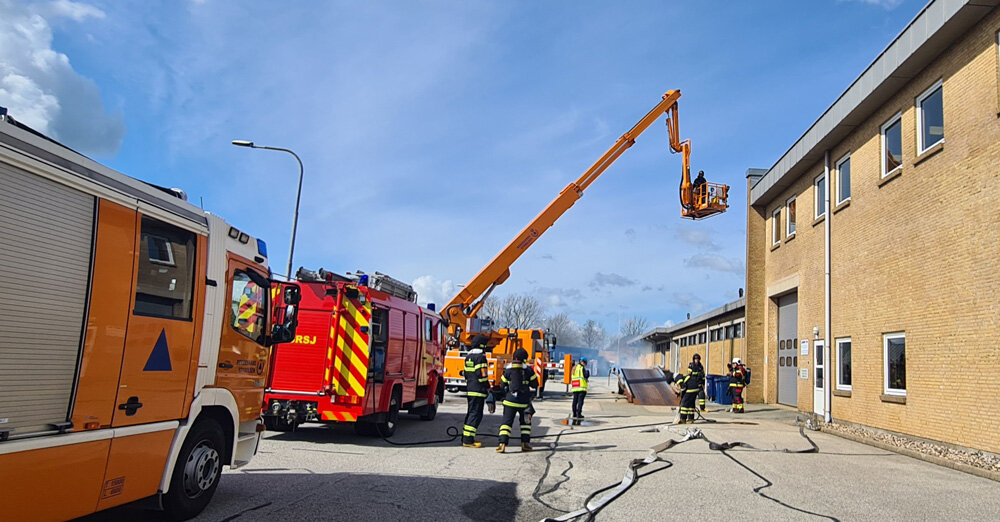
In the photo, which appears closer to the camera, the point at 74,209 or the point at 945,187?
the point at 74,209

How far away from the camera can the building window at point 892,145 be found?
1340cm

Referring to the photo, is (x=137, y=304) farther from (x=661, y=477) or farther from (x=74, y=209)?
(x=661, y=477)

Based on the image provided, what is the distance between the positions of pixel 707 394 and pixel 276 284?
62.3 feet

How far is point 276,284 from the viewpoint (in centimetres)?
888

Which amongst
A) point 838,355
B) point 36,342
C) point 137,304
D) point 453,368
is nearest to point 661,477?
point 137,304

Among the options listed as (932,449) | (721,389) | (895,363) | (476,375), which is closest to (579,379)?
(476,375)

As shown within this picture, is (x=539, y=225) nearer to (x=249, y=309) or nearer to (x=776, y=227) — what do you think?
(x=776, y=227)

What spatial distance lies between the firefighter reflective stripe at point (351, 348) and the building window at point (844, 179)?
1130 centimetres

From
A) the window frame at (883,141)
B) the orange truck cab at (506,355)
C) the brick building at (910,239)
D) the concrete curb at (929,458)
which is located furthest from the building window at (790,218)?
the orange truck cab at (506,355)

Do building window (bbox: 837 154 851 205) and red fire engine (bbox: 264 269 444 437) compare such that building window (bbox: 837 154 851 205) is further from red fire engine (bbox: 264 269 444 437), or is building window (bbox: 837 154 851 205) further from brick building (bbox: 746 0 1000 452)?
red fire engine (bbox: 264 269 444 437)

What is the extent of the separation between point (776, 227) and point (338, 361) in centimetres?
1584

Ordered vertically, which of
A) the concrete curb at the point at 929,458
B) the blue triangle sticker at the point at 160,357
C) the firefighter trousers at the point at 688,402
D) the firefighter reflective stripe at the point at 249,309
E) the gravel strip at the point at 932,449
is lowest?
the concrete curb at the point at 929,458

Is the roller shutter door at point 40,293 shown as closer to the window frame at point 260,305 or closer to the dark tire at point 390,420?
the window frame at point 260,305

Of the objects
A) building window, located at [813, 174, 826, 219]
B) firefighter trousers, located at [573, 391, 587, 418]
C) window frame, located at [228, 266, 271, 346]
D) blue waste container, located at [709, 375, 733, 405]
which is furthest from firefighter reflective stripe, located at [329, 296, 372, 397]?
blue waste container, located at [709, 375, 733, 405]
